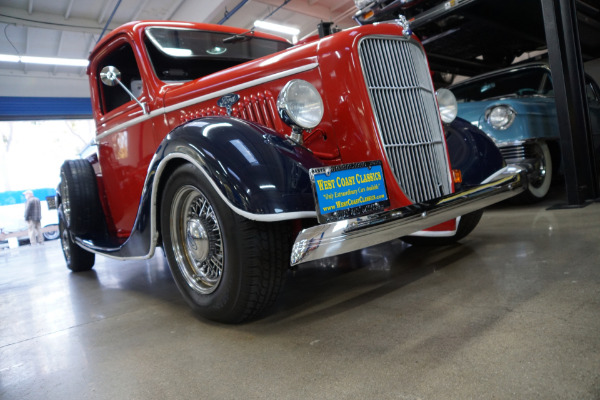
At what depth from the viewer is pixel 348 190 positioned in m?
Answer: 1.83

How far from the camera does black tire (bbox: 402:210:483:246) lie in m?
2.96

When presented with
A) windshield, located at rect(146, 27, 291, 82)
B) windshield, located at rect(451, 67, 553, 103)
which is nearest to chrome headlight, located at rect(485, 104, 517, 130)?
windshield, located at rect(451, 67, 553, 103)

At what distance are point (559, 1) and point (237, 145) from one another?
12.0 feet

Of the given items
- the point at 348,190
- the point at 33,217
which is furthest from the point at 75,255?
the point at 33,217

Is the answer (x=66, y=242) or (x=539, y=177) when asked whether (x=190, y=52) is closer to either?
(x=66, y=242)

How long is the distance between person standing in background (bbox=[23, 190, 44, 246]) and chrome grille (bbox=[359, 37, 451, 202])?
33.5 feet

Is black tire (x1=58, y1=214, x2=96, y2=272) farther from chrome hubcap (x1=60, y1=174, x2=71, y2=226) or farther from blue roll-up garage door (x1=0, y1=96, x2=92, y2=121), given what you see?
blue roll-up garage door (x1=0, y1=96, x2=92, y2=121)

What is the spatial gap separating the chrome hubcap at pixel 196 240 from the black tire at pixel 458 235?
1.64m

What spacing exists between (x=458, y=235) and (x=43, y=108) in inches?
517

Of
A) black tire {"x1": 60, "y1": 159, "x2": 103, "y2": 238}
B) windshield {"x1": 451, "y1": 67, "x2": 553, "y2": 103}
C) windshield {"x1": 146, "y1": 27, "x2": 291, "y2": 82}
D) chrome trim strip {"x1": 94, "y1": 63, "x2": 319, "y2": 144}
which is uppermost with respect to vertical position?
windshield {"x1": 146, "y1": 27, "x2": 291, "y2": 82}

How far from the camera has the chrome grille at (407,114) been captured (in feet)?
7.23

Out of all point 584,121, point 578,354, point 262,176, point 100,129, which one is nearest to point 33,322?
point 100,129

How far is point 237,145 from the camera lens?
1.85m

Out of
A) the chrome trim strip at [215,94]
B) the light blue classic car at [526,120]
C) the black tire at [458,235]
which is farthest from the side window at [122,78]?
the light blue classic car at [526,120]
